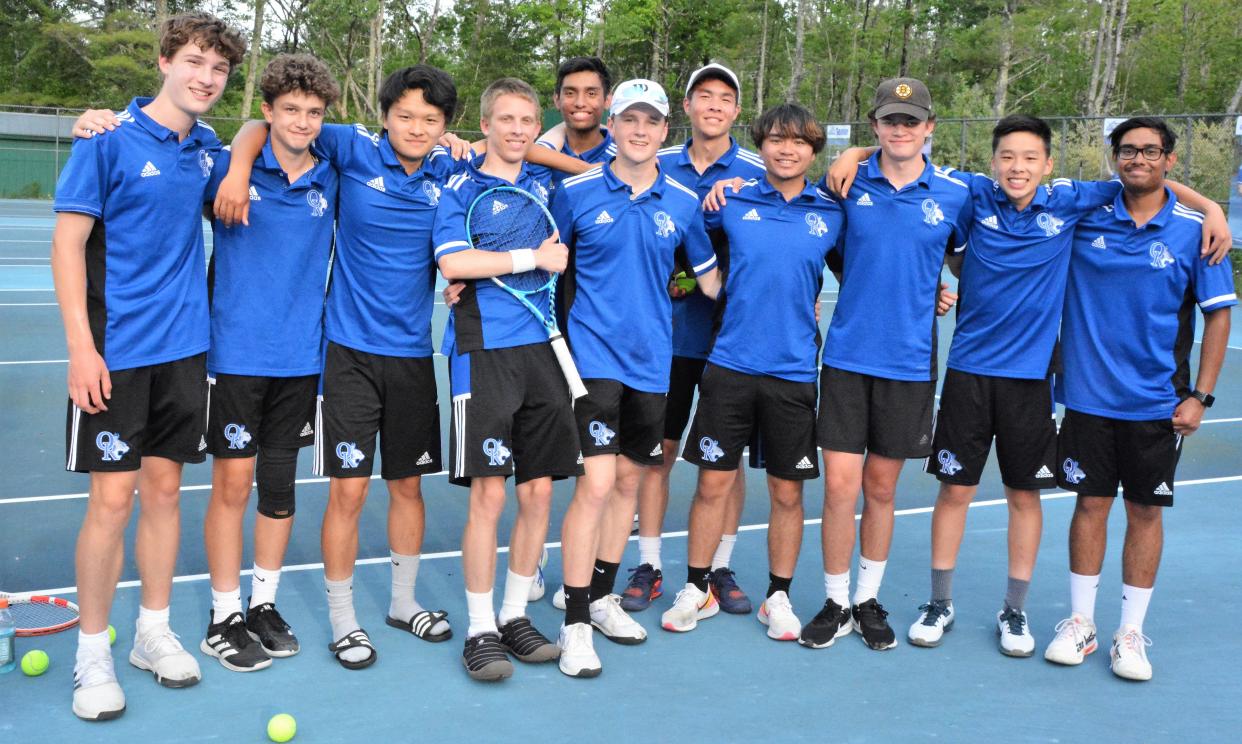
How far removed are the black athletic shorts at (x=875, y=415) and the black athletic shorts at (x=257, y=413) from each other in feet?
6.53

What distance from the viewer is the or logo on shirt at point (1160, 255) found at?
4.32 m

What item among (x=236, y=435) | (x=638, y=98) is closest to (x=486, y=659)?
(x=236, y=435)

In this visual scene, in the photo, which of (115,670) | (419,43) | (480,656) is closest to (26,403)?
(115,670)

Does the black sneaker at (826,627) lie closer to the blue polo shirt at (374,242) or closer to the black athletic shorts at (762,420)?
the black athletic shorts at (762,420)

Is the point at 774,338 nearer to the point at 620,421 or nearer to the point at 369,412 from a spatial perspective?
the point at 620,421

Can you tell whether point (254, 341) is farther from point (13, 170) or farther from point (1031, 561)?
point (13, 170)

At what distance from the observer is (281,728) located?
3498 millimetres

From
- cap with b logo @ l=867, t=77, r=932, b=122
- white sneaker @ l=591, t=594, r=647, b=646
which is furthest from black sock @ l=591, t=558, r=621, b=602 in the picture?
cap with b logo @ l=867, t=77, r=932, b=122

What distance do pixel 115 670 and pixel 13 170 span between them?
35773 mm

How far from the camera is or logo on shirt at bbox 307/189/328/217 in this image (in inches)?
162

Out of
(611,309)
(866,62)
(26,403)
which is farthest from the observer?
(866,62)

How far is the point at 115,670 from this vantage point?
4.03 metres

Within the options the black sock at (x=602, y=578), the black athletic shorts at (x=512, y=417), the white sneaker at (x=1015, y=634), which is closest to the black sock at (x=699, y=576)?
the black sock at (x=602, y=578)

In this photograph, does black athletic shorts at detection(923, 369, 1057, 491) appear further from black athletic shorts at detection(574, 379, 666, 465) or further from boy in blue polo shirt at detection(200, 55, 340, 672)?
boy in blue polo shirt at detection(200, 55, 340, 672)
